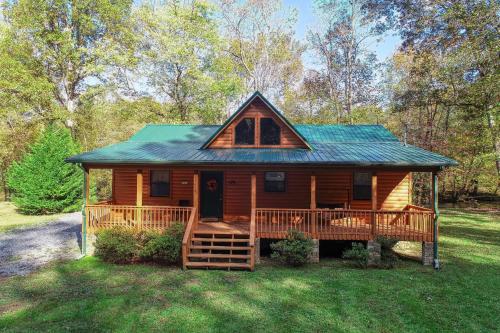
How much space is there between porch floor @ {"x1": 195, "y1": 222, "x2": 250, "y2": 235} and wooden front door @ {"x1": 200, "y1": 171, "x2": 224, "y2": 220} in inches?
38.2

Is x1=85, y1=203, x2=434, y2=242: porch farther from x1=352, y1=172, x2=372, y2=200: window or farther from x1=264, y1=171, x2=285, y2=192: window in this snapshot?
x1=264, y1=171, x2=285, y2=192: window

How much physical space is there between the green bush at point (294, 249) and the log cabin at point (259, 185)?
1.79 ft

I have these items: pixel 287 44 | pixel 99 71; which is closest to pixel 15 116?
pixel 99 71

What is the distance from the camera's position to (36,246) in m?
12.8

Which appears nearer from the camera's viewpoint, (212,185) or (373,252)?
(373,252)

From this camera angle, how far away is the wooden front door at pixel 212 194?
1423cm

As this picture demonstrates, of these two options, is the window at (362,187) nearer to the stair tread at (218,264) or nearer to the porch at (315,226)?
the porch at (315,226)

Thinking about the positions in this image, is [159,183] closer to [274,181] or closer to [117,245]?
[117,245]

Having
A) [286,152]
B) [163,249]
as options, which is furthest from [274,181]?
[163,249]

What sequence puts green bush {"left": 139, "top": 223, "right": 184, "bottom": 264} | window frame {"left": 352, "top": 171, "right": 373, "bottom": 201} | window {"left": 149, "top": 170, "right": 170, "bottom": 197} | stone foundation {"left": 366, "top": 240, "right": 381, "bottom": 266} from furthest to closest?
window {"left": 149, "top": 170, "right": 170, "bottom": 197}
window frame {"left": 352, "top": 171, "right": 373, "bottom": 201}
stone foundation {"left": 366, "top": 240, "right": 381, "bottom": 266}
green bush {"left": 139, "top": 223, "right": 184, "bottom": 264}

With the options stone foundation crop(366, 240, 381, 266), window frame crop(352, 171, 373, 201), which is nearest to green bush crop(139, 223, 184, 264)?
stone foundation crop(366, 240, 381, 266)

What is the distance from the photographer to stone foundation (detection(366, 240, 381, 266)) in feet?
35.5

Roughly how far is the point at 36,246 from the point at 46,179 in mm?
9283

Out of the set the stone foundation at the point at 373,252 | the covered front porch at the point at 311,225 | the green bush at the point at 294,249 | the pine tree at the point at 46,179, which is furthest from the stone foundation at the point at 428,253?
the pine tree at the point at 46,179
